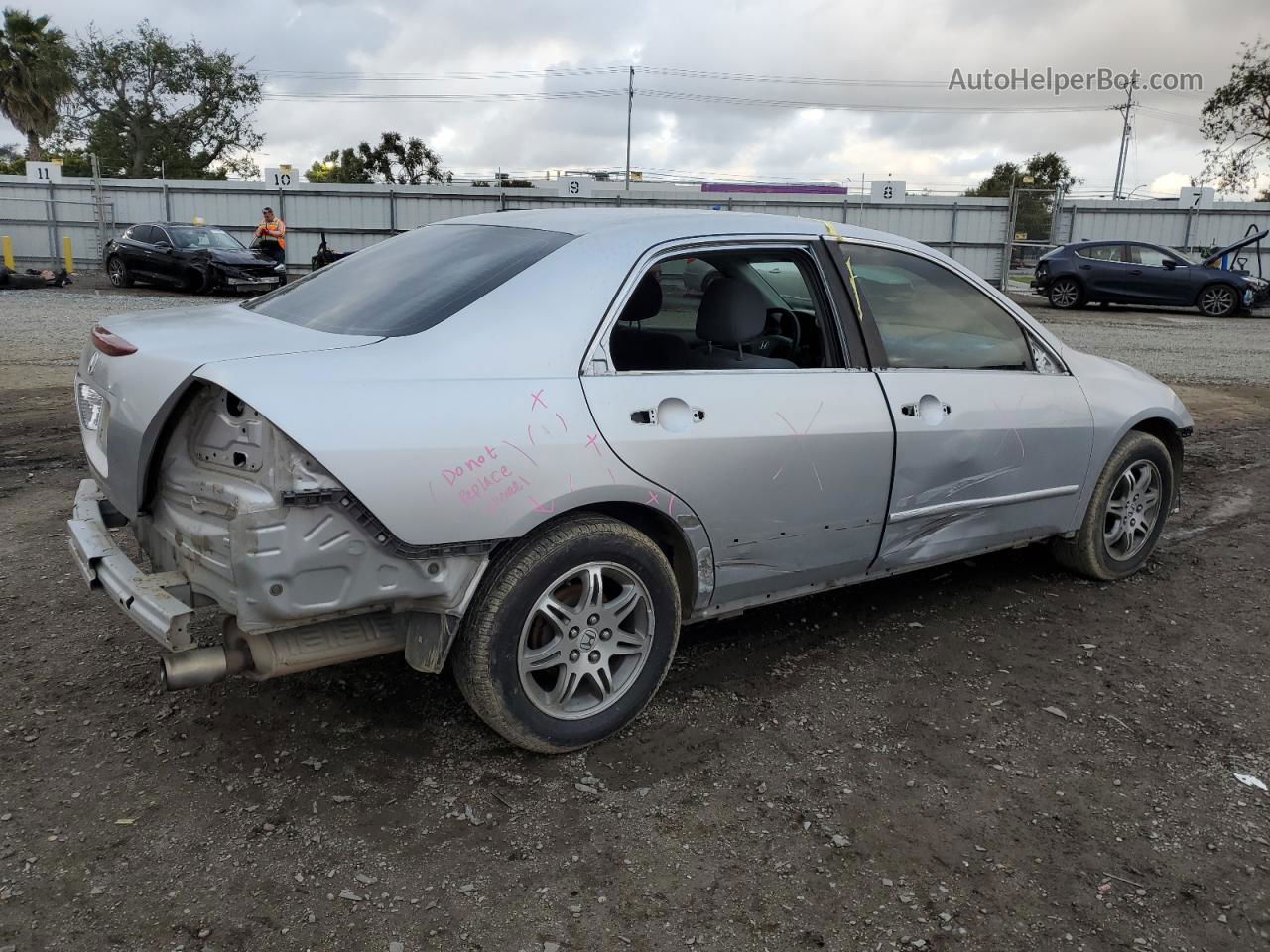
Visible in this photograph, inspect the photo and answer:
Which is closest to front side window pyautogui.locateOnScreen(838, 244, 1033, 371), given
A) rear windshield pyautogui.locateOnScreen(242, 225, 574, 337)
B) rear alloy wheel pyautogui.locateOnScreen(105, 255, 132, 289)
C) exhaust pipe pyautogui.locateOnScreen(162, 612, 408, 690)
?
rear windshield pyautogui.locateOnScreen(242, 225, 574, 337)

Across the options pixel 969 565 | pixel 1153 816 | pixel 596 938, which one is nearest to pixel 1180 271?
pixel 969 565

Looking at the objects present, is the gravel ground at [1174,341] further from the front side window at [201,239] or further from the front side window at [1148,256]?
the front side window at [201,239]

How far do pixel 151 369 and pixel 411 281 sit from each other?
2.81ft

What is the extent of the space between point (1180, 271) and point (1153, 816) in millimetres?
20577

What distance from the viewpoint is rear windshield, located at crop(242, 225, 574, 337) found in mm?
3088

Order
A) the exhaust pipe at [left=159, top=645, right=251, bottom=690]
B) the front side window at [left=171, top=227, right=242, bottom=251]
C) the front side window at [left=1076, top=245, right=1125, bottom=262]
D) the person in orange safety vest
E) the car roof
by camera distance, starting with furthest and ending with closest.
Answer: the front side window at [left=1076, top=245, right=1125, bottom=262]
the person in orange safety vest
the front side window at [left=171, top=227, right=242, bottom=251]
the car roof
the exhaust pipe at [left=159, top=645, right=251, bottom=690]

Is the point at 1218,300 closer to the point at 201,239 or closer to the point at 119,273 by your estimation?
the point at 201,239

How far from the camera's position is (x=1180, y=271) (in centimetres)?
2050

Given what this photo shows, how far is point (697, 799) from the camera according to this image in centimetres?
297

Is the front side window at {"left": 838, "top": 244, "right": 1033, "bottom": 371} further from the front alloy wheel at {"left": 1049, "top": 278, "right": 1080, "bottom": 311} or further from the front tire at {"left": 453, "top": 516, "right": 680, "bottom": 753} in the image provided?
the front alloy wheel at {"left": 1049, "top": 278, "right": 1080, "bottom": 311}

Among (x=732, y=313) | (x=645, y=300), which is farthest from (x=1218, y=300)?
(x=645, y=300)

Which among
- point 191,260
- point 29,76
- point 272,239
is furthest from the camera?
point 29,76

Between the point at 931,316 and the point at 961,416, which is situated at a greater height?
the point at 931,316

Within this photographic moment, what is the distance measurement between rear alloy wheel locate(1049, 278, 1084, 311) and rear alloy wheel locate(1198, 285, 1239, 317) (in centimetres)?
227
